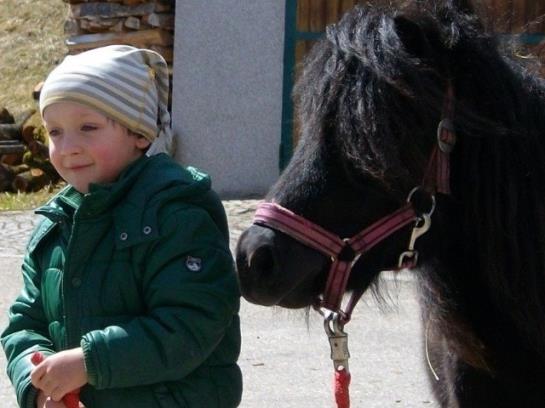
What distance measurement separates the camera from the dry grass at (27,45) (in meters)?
13.3

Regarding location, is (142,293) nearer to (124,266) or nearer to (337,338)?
(124,266)

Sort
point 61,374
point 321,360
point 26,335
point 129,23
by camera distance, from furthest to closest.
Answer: point 129,23 → point 321,360 → point 26,335 → point 61,374

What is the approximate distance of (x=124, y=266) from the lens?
2568mm

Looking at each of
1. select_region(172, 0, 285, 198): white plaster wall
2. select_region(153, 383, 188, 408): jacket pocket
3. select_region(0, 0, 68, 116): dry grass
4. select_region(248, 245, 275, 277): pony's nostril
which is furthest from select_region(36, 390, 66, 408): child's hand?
select_region(0, 0, 68, 116): dry grass

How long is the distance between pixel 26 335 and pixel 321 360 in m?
3.02

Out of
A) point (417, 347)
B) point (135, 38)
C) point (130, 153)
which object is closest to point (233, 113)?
point (135, 38)

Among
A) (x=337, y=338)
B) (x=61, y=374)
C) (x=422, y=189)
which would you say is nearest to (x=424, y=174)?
(x=422, y=189)

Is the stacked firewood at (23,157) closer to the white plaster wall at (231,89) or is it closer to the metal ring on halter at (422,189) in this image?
the white plaster wall at (231,89)

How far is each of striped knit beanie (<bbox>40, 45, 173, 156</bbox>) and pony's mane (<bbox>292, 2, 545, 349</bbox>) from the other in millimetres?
353

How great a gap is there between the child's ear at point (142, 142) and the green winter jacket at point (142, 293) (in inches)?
1.6

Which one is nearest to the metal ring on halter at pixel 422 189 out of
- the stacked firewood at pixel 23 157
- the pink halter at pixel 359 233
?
the pink halter at pixel 359 233

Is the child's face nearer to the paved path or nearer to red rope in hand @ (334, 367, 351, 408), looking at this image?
red rope in hand @ (334, 367, 351, 408)

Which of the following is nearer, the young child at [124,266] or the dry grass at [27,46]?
the young child at [124,266]

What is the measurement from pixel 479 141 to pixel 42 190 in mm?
8181
